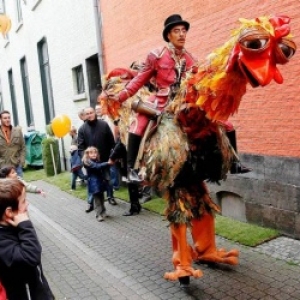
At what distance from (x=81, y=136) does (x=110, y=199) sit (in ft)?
4.88

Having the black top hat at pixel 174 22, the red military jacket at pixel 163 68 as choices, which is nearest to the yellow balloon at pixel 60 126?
the red military jacket at pixel 163 68

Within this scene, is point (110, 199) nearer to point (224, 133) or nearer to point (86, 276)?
point (86, 276)

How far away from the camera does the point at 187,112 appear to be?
13.1 ft

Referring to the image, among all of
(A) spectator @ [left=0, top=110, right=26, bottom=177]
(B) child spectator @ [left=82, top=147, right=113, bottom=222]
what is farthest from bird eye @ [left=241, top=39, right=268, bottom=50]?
(A) spectator @ [left=0, top=110, right=26, bottom=177]

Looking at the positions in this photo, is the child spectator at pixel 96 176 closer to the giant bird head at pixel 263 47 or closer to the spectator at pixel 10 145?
the spectator at pixel 10 145

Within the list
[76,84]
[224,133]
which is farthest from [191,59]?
[76,84]

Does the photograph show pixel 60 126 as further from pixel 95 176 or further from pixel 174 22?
pixel 174 22

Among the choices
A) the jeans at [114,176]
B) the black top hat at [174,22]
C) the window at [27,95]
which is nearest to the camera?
the black top hat at [174,22]

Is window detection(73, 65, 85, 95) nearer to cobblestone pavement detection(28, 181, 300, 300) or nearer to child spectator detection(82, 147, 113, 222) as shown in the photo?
child spectator detection(82, 147, 113, 222)

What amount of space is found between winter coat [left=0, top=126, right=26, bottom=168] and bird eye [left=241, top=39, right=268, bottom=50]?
5765 mm

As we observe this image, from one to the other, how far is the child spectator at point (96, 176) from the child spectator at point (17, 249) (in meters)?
4.41

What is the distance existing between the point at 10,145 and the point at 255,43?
584 centimetres

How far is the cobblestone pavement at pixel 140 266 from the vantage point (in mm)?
4223

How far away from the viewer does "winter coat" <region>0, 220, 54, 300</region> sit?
262 centimetres
